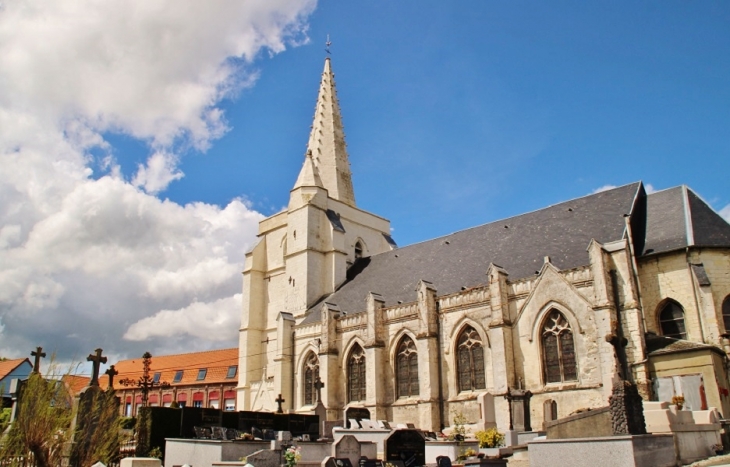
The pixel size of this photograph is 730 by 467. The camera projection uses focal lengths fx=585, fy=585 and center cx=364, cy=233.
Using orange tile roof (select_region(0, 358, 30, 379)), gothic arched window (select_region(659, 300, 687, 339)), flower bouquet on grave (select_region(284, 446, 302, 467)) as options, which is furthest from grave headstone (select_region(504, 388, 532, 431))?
orange tile roof (select_region(0, 358, 30, 379))

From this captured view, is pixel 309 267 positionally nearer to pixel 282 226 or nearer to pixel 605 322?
pixel 282 226

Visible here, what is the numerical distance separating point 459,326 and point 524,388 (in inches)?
161

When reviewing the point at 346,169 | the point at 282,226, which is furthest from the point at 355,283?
the point at 346,169

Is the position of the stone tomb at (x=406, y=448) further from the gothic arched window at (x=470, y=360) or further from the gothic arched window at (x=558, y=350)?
the gothic arched window at (x=470, y=360)

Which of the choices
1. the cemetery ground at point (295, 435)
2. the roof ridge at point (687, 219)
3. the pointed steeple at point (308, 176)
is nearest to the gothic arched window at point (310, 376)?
the cemetery ground at point (295, 435)

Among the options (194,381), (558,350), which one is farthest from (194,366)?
(558,350)

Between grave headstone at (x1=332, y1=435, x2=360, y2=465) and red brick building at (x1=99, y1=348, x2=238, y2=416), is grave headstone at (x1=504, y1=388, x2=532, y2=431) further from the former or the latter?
red brick building at (x1=99, y1=348, x2=238, y2=416)

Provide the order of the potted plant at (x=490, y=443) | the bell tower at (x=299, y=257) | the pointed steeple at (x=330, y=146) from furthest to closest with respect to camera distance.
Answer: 1. the pointed steeple at (x=330, y=146)
2. the bell tower at (x=299, y=257)
3. the potted plant at (x=490, y=443)

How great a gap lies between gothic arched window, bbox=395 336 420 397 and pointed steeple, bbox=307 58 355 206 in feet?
47.6

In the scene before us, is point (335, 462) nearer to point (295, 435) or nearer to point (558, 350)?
point (295, 435)

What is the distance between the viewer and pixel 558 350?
2209 centimetres

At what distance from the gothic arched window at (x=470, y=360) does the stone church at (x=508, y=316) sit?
0.05 m

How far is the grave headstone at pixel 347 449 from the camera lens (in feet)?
48.7

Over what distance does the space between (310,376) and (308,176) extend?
514 inches
